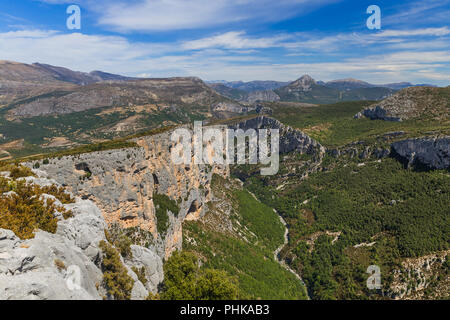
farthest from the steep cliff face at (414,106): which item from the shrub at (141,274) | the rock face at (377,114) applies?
the shrub at (141,274)

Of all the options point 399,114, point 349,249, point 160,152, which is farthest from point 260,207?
point 399,114

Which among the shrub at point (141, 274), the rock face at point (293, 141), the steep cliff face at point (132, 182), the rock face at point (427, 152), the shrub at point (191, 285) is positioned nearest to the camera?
the shrub at point (191, 285)

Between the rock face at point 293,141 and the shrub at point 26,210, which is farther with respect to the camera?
the rock face at point 293,141

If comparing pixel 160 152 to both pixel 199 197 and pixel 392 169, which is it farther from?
pixel 392 169

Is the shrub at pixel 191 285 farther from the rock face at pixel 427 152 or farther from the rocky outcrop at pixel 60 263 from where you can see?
the rock face at pixel 427 152

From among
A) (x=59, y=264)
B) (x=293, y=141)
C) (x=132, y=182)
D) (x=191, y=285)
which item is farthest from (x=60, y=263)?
(x=293, y=141)

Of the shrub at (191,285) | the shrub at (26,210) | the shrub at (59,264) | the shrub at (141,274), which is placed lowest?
the shrub at (191,285)

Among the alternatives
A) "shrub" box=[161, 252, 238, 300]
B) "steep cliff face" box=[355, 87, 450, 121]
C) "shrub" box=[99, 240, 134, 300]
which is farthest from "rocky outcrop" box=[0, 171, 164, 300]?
"steep cliff face" box=[355, 87, 450, 121]
